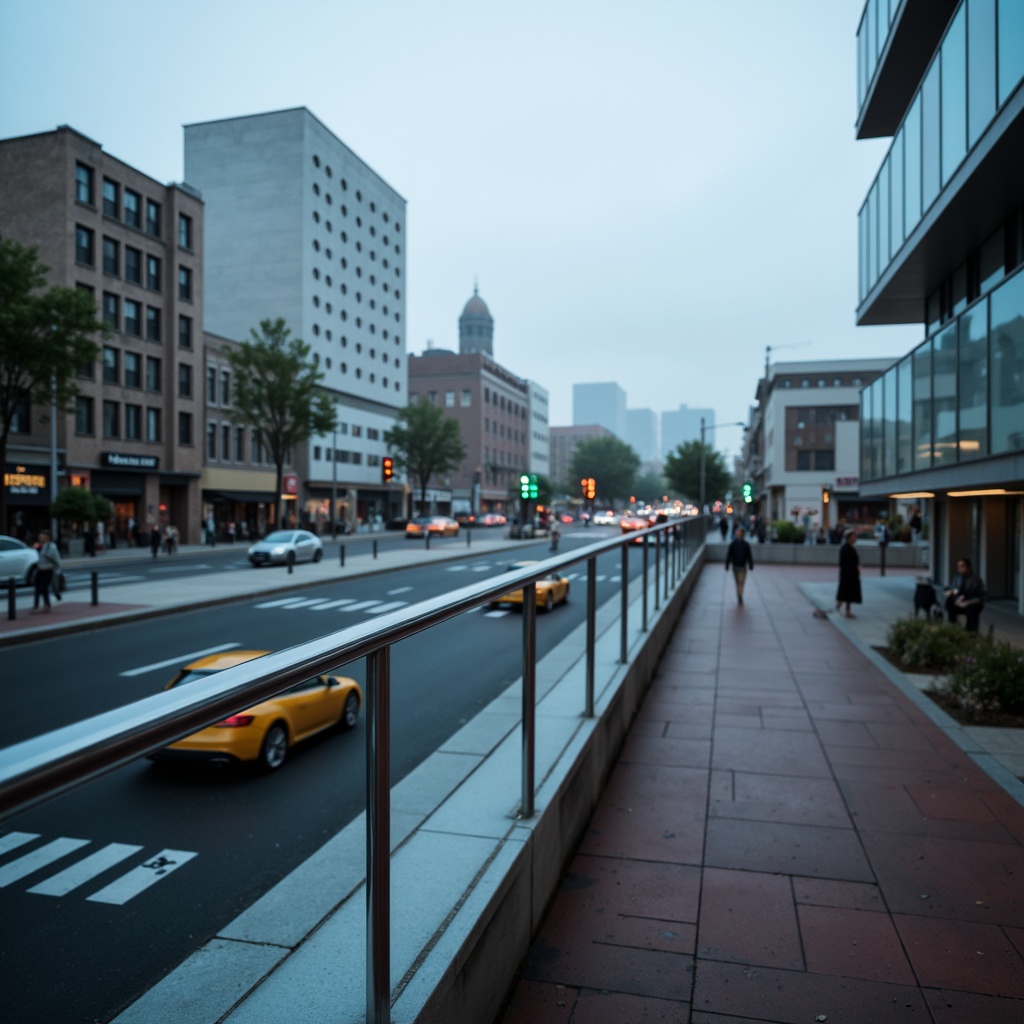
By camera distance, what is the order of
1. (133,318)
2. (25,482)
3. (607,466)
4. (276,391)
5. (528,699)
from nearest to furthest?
(528,699)
(25,482)
(133,318)
(276,391)
(607,466)

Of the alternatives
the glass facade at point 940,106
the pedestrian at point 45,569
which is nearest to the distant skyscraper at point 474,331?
the glass facade at point 940,106

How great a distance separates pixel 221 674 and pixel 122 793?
239 inches

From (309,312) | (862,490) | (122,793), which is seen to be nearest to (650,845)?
(122,793)

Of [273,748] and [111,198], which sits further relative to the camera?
[111,198]

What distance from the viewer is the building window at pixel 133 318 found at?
45.1 metres

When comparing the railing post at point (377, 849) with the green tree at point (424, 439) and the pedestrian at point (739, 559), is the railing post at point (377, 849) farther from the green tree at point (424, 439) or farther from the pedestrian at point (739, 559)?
the green tree at point (424, 439)

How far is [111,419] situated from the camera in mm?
44438

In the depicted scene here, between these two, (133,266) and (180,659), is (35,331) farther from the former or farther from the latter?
(180,659)

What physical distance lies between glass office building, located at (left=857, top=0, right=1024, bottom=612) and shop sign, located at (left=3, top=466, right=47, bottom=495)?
3547 cm

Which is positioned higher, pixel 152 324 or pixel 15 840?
pixel 152 324

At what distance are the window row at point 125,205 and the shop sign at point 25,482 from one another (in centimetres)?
1366

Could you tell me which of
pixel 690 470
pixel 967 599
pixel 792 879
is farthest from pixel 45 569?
pixel 690 470

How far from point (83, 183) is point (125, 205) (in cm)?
295

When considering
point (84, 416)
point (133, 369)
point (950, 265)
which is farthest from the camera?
point (133, 369)
